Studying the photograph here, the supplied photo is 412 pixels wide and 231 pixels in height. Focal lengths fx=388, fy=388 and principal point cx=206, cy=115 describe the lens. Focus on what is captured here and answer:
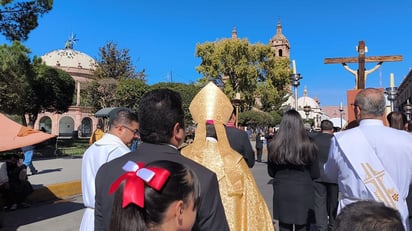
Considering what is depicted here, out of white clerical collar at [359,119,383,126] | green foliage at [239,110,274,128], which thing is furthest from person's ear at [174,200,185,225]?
green foliage at [239,110,274,128]

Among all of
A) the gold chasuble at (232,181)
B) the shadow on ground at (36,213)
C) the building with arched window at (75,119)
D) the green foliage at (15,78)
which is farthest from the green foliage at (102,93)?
the gold chasuble at (232,181)

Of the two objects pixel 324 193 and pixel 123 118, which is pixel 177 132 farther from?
pixel 324 193

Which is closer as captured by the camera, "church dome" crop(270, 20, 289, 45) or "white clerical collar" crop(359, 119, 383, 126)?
"white clerical collar" crop(359, 119, 383, 126)

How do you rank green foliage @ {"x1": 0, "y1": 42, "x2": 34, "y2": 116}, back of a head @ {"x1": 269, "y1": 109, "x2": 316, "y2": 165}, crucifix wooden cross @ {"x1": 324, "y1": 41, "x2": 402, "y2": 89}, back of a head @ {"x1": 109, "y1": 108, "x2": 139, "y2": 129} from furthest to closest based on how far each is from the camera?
green foliage @ {"x1": 0, "y1": 42, "x2": 34, "y2": 116} → crucifix wooden cross @ {"x1": 324, "y1": 41, "x2": 402, "y2": 89} → back of a head @ {"x1": 269, "y1": 109, "x2": 316, "y2": 165} → back of a head @ {"x1": 109, "y1": 108, "x2": 139, "y2": 129}

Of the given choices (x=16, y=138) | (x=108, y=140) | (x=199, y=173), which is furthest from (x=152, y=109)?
(x=16, y=138)

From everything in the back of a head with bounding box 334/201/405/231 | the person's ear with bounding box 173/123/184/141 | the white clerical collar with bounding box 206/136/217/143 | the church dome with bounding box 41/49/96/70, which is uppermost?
the church dome with bounding box 41/49/96/70

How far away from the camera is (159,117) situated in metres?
2.03

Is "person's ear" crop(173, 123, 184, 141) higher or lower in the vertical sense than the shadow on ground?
higher

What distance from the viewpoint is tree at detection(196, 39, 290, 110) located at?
1790 inches

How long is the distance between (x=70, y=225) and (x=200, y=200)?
239 inches

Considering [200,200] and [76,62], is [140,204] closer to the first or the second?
[200,200]

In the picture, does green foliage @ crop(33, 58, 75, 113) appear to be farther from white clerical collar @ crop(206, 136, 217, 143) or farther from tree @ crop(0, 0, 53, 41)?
white clerical collar @ crop(206, 136, 217, 143)

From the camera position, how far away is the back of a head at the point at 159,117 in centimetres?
203

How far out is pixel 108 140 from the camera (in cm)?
357
